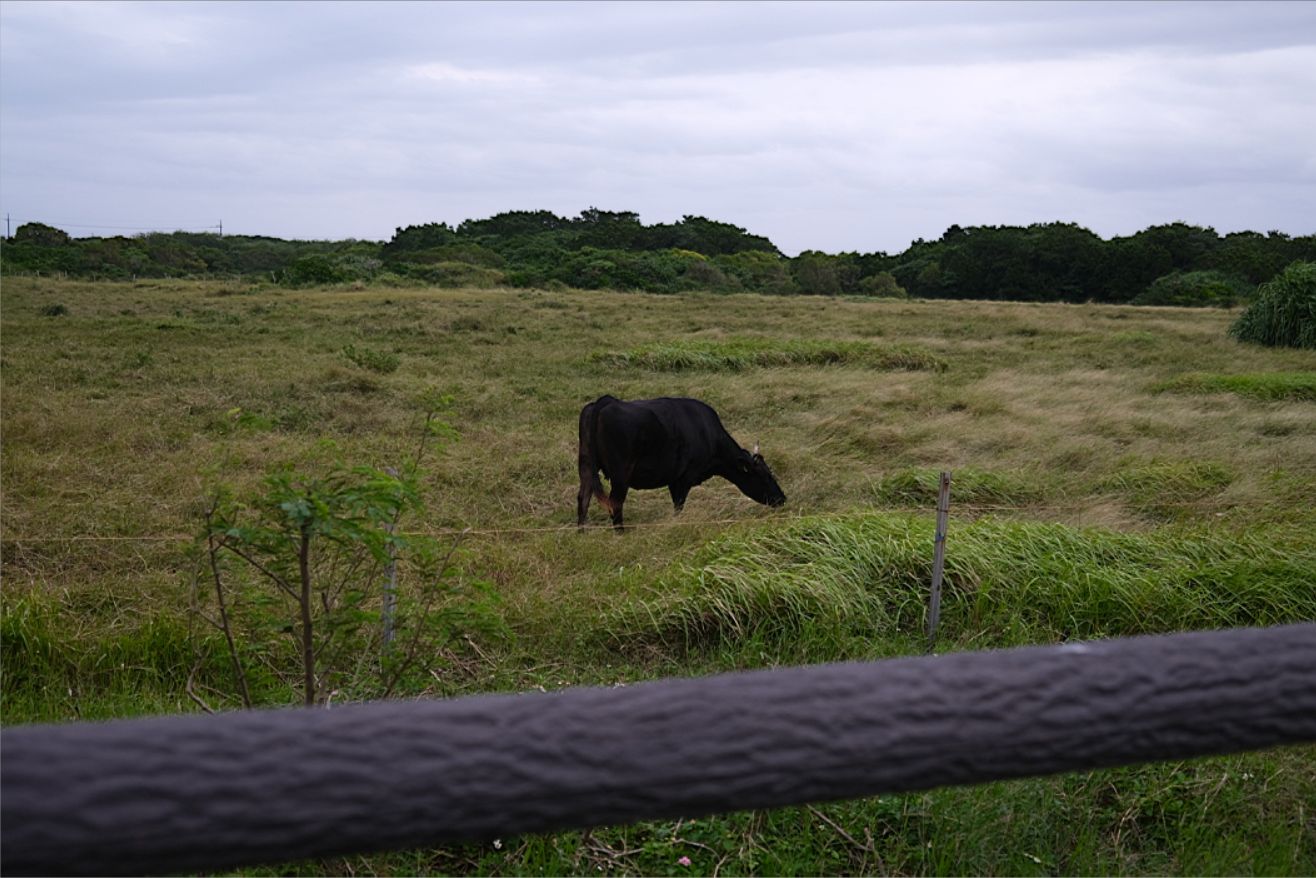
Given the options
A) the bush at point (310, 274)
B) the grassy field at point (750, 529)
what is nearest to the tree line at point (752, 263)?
the bush at point (310, 274)

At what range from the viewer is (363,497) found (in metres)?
3.39

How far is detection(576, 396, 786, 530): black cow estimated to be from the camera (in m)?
8.65

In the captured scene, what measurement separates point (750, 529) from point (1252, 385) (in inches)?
403

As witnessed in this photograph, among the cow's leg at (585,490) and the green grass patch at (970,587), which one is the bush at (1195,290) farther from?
the green grass patch at (970,587)

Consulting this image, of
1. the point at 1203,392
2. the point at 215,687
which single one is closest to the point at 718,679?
the point at 215,687

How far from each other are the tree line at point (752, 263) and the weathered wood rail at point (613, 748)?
110 feet

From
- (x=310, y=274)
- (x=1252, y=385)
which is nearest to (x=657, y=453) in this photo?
(x=1252, y=385)

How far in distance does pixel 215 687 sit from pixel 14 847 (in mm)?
3961

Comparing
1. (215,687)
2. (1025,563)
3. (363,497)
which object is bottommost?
(215,687)

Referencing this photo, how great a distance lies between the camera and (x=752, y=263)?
52.5m

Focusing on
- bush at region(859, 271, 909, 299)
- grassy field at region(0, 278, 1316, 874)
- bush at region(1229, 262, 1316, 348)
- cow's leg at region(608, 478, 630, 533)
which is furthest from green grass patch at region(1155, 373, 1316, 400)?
bush at region(859, 271, 909, 299)

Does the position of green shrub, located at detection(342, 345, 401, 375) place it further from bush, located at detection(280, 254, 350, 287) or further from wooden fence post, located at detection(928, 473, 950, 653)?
bush, located at detection(280, 254, 350, 287)

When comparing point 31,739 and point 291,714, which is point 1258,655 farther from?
point 31,739

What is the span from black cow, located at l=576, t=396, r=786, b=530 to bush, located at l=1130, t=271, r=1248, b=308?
106 ft
